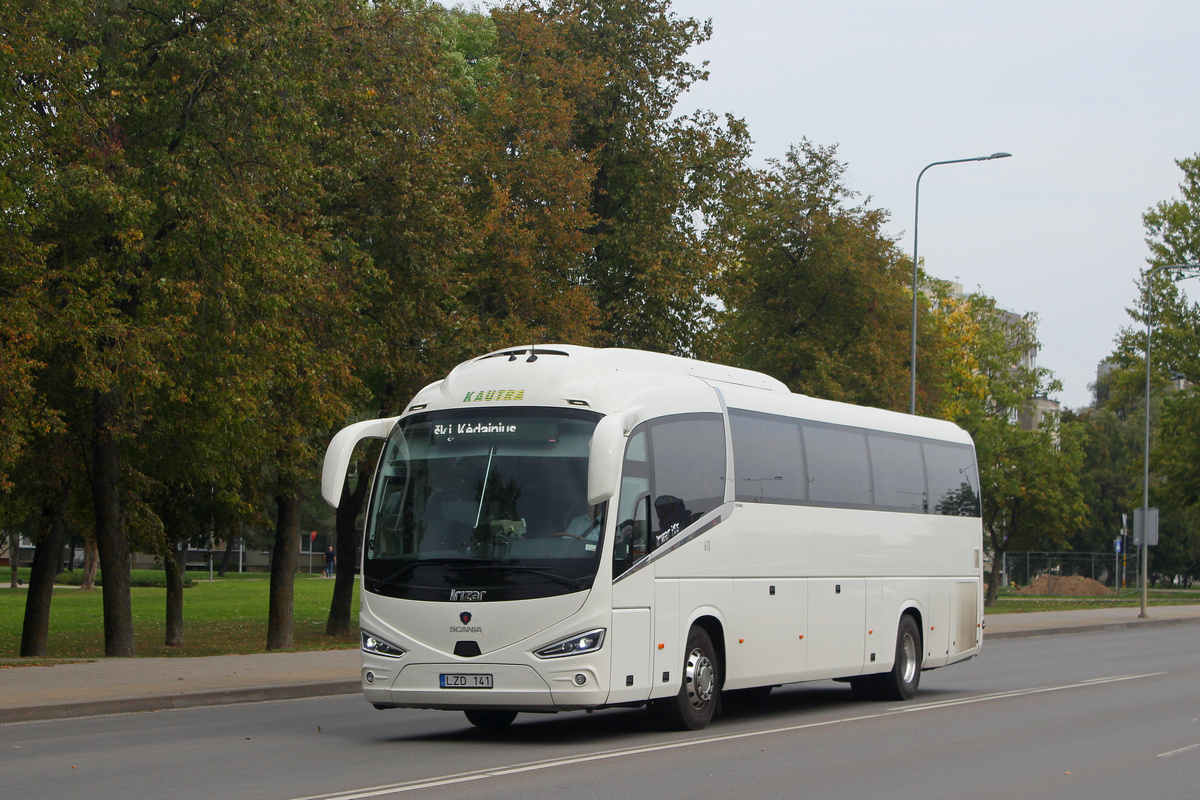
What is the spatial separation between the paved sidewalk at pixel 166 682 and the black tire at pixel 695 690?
5.98 metres

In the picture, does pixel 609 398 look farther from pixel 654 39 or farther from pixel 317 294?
pixel 654 39

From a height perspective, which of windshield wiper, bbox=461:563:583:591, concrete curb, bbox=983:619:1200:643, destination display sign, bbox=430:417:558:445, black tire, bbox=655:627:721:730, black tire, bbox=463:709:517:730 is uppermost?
destination display sign, bbox=430:417:558:445

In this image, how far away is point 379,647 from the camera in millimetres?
12570

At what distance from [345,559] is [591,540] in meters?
20.1

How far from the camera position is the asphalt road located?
9.59 metres

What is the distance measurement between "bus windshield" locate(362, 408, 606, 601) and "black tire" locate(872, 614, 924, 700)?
664 centimetres

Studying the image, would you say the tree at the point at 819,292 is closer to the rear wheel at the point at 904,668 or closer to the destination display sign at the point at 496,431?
the rear wheel at the point at 904,668

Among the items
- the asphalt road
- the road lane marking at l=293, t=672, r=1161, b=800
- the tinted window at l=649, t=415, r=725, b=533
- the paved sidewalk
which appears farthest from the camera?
the paved sidewalk

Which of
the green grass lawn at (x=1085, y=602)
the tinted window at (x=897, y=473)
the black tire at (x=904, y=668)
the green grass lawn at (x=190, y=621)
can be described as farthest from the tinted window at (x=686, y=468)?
the green grass lawn at (x=1085, y=602)

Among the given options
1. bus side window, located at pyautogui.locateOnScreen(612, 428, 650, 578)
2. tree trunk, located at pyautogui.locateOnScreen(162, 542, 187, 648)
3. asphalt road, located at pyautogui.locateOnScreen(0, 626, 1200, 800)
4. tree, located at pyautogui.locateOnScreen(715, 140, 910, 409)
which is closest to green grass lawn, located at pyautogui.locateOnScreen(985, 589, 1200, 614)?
tree, located at pyautogui.locateOnScreen(715, 140, 910, 409)

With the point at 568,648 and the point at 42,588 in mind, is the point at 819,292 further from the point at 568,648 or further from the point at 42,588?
the point at 568,648

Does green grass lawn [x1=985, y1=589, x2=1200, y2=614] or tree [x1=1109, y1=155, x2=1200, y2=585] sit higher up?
tree [x1=1109, y1=155, x2=1200, y2=585]

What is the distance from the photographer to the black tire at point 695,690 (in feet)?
43.0

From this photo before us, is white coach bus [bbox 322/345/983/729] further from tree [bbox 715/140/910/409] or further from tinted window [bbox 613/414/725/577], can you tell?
tree [bbox 715/140/910/409]
